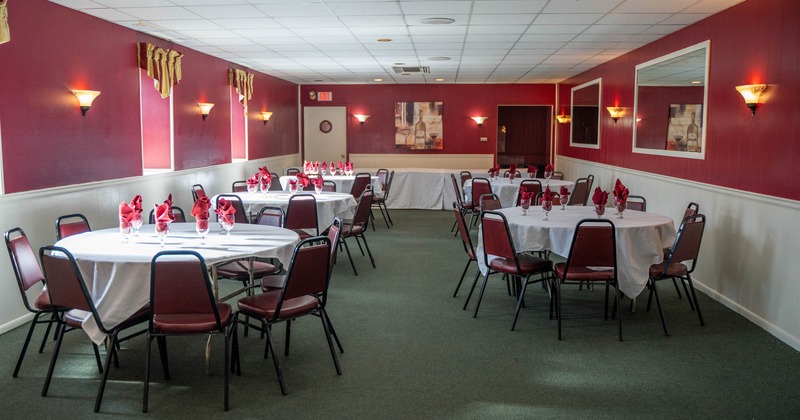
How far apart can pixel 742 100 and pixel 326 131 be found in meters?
10.6

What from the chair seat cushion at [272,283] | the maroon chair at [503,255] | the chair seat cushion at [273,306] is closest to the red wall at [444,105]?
the maroon chair at [503,255]

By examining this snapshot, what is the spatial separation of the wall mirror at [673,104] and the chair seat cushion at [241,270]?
4.53 m

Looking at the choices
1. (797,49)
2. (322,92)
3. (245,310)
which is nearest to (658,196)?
(797,49)

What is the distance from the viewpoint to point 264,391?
12.5ft

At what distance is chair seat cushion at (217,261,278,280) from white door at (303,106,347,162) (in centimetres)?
1036

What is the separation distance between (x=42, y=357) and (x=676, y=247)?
450cm

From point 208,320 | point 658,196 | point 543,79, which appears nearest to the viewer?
point 208,320

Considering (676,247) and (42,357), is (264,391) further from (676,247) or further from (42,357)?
(676,247)

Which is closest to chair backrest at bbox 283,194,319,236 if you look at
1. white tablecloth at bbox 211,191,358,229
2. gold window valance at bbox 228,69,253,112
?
white tablecloth at bbox 211,191,358,229

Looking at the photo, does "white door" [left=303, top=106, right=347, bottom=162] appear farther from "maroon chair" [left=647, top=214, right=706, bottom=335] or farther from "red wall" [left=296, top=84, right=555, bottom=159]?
"maroon chair" [left=647, top=214, right=706, bottom=335]

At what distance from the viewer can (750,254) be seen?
554 centimetres

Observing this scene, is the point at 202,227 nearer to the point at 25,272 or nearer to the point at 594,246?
the point at 25,272

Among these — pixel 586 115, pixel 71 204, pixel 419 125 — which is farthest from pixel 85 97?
pixel 419 125

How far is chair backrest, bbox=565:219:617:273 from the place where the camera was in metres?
4.67
